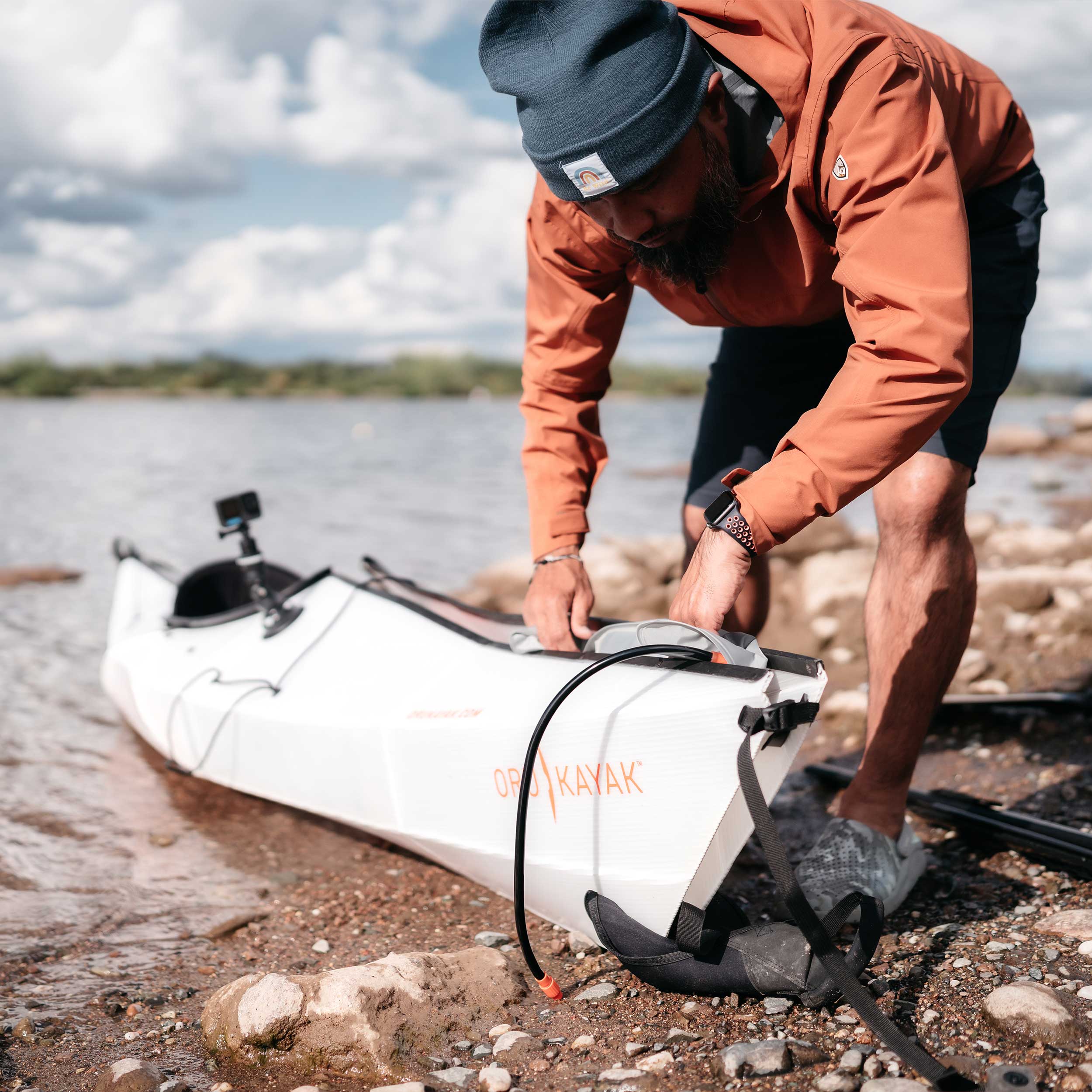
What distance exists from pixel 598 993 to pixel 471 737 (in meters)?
0.58

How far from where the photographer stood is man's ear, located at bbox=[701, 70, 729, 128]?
178 centimetres

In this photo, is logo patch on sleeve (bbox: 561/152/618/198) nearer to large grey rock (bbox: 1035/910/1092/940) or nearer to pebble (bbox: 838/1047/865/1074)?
pebble (bbox: 838/1047/865/1074)

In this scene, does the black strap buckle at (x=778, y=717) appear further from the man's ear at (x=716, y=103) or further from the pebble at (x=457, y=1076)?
the man's ear at (x=716, y=103)

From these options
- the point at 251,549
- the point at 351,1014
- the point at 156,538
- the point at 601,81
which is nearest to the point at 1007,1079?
the point at 351,1014

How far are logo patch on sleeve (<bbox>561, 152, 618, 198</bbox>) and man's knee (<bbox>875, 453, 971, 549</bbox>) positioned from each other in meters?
0.86

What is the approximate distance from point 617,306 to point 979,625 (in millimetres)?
2793

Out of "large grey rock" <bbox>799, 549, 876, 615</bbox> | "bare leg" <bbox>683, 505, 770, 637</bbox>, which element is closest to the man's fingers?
"bare leg" <bbox>683, 505, 770, 637</bbox>

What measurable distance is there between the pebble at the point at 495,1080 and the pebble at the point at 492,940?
0.48 m

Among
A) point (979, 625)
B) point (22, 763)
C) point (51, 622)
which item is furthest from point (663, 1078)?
point (51, 622)

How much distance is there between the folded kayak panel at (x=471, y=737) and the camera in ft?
5.72

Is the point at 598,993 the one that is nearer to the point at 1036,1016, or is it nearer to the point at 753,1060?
the point at 753,1060

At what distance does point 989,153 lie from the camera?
2.09 meters

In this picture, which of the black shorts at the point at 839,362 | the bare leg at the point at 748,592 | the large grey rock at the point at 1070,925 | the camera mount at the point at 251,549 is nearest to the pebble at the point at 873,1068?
the large grey rock at the point at 1070,925

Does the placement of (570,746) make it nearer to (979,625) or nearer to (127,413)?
(979,625)
